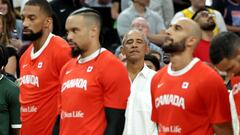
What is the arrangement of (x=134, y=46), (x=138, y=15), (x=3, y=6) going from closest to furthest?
(x=134, y=46)
(x=3, y=6)
(x=138, y=15)

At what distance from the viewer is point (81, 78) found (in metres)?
7.73

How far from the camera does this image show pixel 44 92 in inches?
338

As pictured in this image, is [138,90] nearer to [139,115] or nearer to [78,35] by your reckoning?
[139,115]

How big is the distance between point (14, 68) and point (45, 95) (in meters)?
1.93

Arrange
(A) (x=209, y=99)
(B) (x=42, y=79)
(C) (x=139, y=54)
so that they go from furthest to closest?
(C) (x=139, y=54)
(B) (x=42, y=79)
(A) (x=209, y=99)

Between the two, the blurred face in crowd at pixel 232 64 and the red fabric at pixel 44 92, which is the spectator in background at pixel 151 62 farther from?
the blurred face in crowd at pixel 232 64

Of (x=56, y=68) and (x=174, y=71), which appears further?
(x=56, y=68)

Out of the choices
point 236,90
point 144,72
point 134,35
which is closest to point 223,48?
point 236,90

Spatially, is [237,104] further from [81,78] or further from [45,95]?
[45,95]

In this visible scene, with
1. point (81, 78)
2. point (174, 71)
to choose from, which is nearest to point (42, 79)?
point (81, 78)

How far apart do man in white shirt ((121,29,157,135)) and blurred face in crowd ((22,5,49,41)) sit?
43.5 inches

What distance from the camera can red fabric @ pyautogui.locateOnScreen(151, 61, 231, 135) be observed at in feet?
22.9

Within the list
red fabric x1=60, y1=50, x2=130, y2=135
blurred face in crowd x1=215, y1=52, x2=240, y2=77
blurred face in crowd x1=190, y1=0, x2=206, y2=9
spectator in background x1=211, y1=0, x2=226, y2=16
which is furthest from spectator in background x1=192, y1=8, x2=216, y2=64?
blurred face in crowd x1=215, y1=52, x2=240, y2=77

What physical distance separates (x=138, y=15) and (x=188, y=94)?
6.16 m
